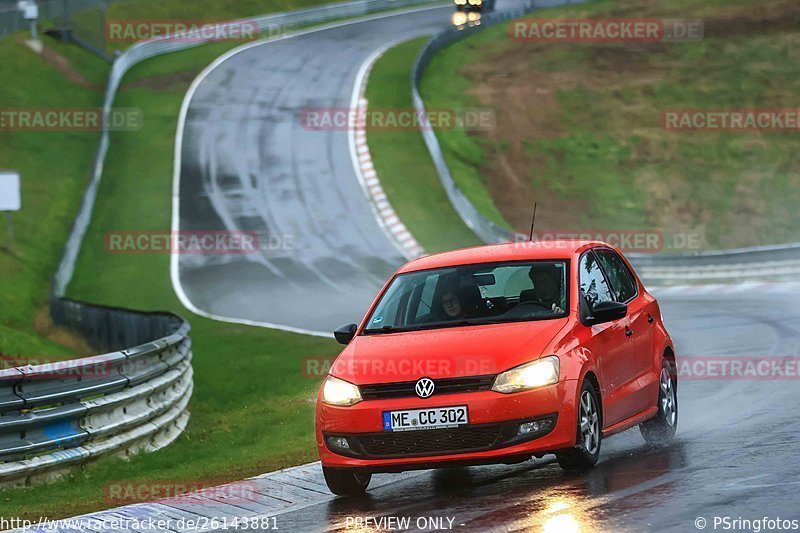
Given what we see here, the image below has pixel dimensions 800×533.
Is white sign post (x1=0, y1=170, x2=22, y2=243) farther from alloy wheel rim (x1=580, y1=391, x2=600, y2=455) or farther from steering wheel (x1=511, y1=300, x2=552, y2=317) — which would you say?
alloy wheel rim (x1=580, y1=391, x2=600, y2=455)

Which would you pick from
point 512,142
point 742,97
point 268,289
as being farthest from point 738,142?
point 268,289

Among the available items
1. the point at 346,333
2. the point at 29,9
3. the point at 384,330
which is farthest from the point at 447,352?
the point at 29,9

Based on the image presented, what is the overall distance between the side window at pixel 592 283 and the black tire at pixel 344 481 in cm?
206

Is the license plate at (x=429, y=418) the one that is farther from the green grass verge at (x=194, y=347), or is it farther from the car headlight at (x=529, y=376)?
the green grass verge at (x=194, y=347)

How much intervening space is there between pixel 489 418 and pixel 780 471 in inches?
71.3

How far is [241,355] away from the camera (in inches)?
816

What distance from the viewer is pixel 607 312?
9.54m

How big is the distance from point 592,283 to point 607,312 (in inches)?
29.2

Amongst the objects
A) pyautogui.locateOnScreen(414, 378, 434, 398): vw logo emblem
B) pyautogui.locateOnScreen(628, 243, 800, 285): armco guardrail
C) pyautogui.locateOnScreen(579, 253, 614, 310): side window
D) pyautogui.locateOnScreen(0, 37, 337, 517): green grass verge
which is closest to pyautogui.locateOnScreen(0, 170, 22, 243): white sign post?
pyautogui.locateOnScreen(0, 37, 337, 517): green grass verge

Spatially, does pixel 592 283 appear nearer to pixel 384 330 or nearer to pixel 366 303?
pixel 384 330

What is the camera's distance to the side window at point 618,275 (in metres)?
10.7

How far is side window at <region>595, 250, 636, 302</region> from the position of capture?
10.7 metres

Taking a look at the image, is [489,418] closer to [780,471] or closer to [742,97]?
[780,471]

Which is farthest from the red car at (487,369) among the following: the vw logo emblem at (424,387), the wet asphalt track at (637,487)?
the wet asphalt track at (637,487)
